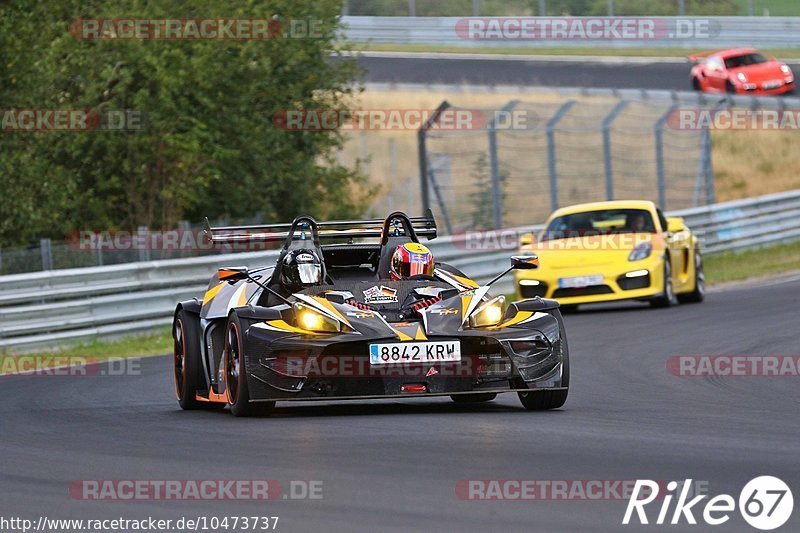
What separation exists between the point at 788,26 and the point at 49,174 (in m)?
28.3

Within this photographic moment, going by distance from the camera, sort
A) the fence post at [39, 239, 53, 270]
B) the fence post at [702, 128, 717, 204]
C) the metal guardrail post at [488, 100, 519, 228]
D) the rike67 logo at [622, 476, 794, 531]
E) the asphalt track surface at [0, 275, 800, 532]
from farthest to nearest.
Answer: the fence post at [702, 128, 717, 204], the metal guardrail post at [488, 100, 519, 228], the fence post at [39, 239, 53, 270], the asphalt track surface at [0, 275, 800, 532], the rike67 logo at [622, 476, 794, 531]

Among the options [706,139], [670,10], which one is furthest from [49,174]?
[670,10]

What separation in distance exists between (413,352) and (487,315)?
2.02 feet

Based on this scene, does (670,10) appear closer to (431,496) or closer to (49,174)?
(49,174)

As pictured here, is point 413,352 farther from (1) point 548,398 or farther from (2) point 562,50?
(2) point 562,50

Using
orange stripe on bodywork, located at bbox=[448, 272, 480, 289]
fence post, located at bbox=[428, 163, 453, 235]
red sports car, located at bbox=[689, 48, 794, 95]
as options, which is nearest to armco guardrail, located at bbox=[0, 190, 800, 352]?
fence post, located at bbox=[428, 163, 453, 235]

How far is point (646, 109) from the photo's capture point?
1575 inches

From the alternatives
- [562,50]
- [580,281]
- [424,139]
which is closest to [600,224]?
[580,281]

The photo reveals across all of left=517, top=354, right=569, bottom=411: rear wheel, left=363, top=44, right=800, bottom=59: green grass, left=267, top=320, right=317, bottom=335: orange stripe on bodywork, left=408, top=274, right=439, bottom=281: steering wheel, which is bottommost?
left=517, top=354, right=569, bottom=411: rear wheel

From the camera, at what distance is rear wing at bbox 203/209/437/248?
36.7 ft

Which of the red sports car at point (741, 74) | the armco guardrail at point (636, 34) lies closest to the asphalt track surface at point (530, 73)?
the red sports car at point (741, 74)

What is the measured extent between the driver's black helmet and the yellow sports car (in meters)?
9.20

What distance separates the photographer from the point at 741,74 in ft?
136

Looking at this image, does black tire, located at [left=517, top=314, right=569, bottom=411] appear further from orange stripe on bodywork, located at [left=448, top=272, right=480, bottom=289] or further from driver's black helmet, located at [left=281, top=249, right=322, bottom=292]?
driver's black helmet, located at [left=281, top=249, right=322, bottom=292]
